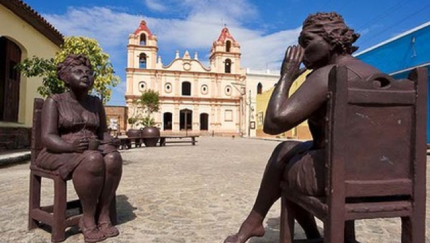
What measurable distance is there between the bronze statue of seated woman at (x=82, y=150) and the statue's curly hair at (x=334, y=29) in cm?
173

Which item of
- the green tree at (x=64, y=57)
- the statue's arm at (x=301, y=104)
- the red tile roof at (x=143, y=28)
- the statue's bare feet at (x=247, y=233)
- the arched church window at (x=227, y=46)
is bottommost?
the statue's bare feet at (x=247, y=233)

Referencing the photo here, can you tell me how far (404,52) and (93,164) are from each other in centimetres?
1343

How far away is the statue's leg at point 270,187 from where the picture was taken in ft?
6.36

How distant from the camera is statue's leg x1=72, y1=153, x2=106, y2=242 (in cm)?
245

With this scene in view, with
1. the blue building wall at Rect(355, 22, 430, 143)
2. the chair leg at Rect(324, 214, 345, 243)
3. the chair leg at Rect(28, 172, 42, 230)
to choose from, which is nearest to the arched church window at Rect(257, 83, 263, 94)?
the blue building wall at Rect(355, 22, 430, 143)

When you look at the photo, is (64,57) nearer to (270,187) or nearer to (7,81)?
(7,81)

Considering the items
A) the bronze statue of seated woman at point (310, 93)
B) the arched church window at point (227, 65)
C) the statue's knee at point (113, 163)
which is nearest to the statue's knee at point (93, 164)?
the statue's knee at point (113, 163)

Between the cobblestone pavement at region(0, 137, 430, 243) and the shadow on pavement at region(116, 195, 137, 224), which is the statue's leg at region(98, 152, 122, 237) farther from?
the shadow on pavement at region(116, 195, 137, 224)

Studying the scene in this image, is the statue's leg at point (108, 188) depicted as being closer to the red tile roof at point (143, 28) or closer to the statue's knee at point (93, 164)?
the statue's knee at point (93, 164)

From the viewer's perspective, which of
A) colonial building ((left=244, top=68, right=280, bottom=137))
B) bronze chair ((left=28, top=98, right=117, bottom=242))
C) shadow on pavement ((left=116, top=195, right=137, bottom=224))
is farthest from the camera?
colonial building ((left=244, top=68, right=280, bottom=137))

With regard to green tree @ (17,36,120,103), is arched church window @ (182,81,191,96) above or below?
above

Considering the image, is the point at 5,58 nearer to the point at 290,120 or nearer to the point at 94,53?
the point at 94,53

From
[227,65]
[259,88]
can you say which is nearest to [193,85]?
[227,65]

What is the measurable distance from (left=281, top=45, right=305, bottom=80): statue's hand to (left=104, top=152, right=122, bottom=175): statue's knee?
5.04ft
